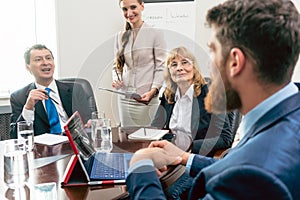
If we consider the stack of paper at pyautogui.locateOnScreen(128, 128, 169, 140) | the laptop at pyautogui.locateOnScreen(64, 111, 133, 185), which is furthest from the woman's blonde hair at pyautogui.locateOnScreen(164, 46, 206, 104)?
the laptop at pyautogui.locateOnScreen(64, 111, 133, 185)

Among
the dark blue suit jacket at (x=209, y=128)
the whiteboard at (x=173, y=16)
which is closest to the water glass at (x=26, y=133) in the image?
the dark blue suit jacket at (x=209, y=128)

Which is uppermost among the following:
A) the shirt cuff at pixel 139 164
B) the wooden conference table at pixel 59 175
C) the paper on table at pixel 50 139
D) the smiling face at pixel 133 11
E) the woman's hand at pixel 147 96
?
the smiling face at pixel 133 11

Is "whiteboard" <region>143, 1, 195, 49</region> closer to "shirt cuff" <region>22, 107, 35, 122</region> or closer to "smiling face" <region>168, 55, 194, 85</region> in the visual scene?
"smiling face" <region>168, 55, 194, 85</region>

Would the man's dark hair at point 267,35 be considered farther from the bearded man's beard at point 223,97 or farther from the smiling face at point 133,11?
the smiling face at point 133,11

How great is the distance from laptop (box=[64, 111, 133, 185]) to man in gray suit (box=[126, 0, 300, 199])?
1.19 feet

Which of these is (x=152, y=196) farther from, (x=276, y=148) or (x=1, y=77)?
(x=1, y=77)

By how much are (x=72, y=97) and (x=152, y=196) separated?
5.32 ft

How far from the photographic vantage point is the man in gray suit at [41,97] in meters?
2.19

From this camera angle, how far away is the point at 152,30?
7.59ft

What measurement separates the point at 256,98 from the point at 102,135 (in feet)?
3.62

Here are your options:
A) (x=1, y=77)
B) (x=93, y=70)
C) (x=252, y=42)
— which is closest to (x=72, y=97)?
(x=93, y=70)

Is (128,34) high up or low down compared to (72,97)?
up

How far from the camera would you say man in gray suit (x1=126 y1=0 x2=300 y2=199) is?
0.74m

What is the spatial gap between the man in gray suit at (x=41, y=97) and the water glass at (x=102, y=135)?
155mm
